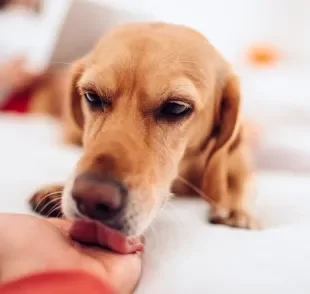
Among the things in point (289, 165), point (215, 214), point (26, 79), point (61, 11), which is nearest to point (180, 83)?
point (215, 214)

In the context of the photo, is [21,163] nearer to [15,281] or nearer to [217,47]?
[217,47]

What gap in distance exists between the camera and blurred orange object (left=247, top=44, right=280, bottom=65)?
140cm

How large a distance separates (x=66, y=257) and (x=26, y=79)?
160cm

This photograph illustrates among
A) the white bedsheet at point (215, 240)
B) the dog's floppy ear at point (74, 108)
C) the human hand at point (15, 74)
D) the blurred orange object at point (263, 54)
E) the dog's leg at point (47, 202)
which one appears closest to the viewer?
the white bedsheet at point (215, 240)

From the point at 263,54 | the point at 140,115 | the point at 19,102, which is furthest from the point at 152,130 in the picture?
the point at 19,102

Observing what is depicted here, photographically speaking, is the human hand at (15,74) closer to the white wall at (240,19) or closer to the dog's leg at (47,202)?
the white wall at (240,19)

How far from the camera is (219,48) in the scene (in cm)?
105

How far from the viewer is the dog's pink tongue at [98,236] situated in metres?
0.81

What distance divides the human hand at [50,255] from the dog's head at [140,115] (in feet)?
0.17

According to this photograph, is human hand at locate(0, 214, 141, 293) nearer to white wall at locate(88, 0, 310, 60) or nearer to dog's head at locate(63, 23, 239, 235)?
dog's head at locate(63, 23, 239, 235)

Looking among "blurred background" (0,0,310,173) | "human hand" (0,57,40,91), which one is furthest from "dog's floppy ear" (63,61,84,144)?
"human hand" (0,57,40,91)

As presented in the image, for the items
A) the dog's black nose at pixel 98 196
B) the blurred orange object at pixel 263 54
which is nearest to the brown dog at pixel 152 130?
the dog's black nose at pixel 98 196

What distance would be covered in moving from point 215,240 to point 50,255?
369mm

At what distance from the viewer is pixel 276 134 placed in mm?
1806
